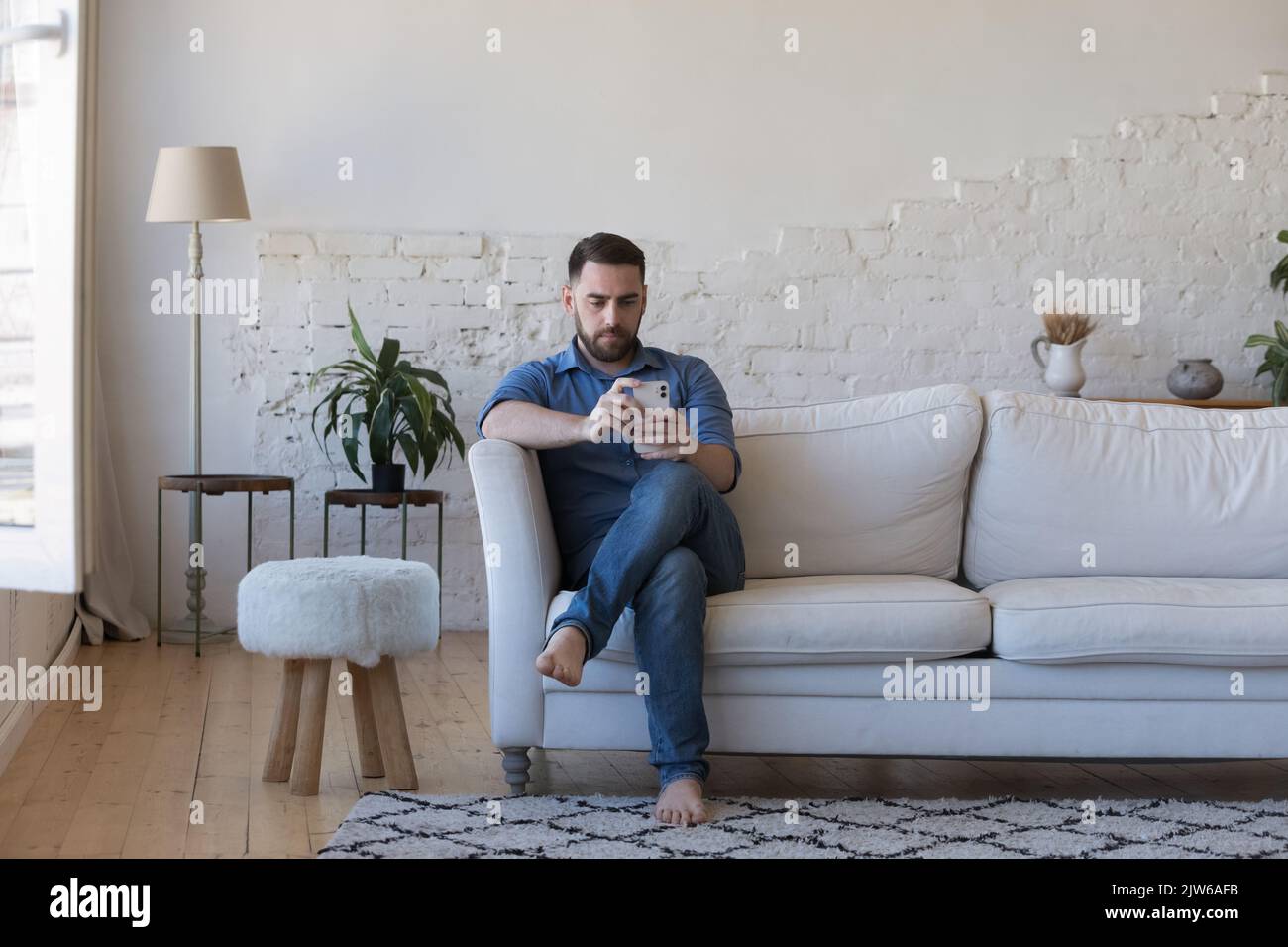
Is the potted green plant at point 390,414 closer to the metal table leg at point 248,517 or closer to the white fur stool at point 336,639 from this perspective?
the metal table leg at point 248,517

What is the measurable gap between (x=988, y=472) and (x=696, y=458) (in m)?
0.76

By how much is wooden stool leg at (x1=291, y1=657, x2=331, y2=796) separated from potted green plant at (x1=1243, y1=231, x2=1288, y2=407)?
377 cm

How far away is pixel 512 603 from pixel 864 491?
0.93 m

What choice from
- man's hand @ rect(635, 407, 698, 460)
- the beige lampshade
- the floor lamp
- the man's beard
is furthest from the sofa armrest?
the beige lampshade

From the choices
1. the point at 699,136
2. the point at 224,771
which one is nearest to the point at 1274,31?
the point at 699,136

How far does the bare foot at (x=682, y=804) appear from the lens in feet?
8.02

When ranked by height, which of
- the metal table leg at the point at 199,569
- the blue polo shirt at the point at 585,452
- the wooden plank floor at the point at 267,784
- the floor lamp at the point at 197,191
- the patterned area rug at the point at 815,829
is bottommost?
the wooden plank floor at the point at 267,784

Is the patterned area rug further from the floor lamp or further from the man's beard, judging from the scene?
the floor lamp

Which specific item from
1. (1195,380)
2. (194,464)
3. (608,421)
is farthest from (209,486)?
(1195,380)

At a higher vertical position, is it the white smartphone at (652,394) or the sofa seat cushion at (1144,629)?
the white smartphone at (652,394)

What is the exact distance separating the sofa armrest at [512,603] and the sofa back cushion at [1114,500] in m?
1.10

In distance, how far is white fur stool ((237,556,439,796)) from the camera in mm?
2594

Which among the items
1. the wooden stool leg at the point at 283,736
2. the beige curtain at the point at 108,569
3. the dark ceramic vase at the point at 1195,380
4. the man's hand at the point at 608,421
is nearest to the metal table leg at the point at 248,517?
the beige curtain at the point at 108,569

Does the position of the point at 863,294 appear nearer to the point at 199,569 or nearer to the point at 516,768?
the point at 199,569
